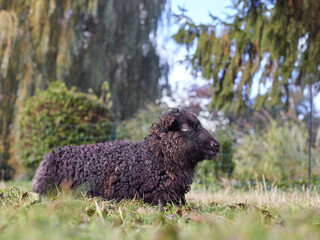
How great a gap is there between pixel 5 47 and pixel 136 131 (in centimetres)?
576

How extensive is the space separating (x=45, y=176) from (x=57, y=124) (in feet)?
13.9

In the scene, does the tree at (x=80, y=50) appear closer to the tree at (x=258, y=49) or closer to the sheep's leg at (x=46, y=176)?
the tree at (x=258, y=49)

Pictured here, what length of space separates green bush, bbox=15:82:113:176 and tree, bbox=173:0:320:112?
2.37 meters

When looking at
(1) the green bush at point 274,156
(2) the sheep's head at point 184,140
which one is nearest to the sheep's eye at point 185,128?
(2) the sheep's head at point 184,140

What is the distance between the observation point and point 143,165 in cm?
342

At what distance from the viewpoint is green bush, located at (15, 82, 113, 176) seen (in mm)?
7586

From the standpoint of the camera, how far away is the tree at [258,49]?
5.63 meters

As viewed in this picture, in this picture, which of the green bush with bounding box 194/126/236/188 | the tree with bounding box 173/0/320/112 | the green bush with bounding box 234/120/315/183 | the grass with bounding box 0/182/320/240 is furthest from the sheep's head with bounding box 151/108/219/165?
the green bush with bounding box 234/120/315/183

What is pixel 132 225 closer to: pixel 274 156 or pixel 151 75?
pixel 274 156

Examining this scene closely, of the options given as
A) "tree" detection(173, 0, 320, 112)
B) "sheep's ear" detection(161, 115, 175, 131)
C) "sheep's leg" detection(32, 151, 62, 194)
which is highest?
"tree" detection(173, 0, 320, 112)

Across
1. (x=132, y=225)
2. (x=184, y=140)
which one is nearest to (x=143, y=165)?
(x=184, y=140)

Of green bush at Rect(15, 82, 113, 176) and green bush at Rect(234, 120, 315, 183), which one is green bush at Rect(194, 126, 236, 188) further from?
green bush at Rect(15, 82, 113, 176)

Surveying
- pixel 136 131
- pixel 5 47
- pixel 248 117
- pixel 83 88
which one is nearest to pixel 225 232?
pixel 136 131

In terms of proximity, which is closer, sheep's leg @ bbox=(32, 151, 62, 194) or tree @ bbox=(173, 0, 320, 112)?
sheep's leg @ bbox=(32, 151, 62, 194)
